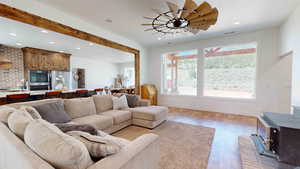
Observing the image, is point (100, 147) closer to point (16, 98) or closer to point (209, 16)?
point (209, 16)

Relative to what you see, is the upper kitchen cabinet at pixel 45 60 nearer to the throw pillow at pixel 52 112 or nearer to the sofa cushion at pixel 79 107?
the sofa cushion at pixel 79 107

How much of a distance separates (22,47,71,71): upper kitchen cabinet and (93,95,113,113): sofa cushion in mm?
4074

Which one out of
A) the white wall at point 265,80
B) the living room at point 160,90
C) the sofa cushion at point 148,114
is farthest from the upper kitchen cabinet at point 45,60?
the white wall at point 265,80

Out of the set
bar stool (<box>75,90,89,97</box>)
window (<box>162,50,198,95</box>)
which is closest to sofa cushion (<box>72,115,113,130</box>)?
bar stool (<box>75,90,89,97</box>)

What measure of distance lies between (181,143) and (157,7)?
2851 millimetres

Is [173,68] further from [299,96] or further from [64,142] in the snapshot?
[64,142]

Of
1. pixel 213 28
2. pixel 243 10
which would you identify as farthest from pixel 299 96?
pixel 213 28

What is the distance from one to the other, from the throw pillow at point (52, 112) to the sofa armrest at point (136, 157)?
1.71 metres

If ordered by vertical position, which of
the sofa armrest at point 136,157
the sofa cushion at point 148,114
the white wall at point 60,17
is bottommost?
the sofa cushion at point 148,114

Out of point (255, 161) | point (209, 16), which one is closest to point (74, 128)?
point (255, 161)

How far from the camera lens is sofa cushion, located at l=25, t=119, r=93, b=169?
2.40 feet

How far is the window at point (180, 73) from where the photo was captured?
5.27m

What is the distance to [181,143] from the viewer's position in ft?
8.00

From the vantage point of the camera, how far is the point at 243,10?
2.77 metres
